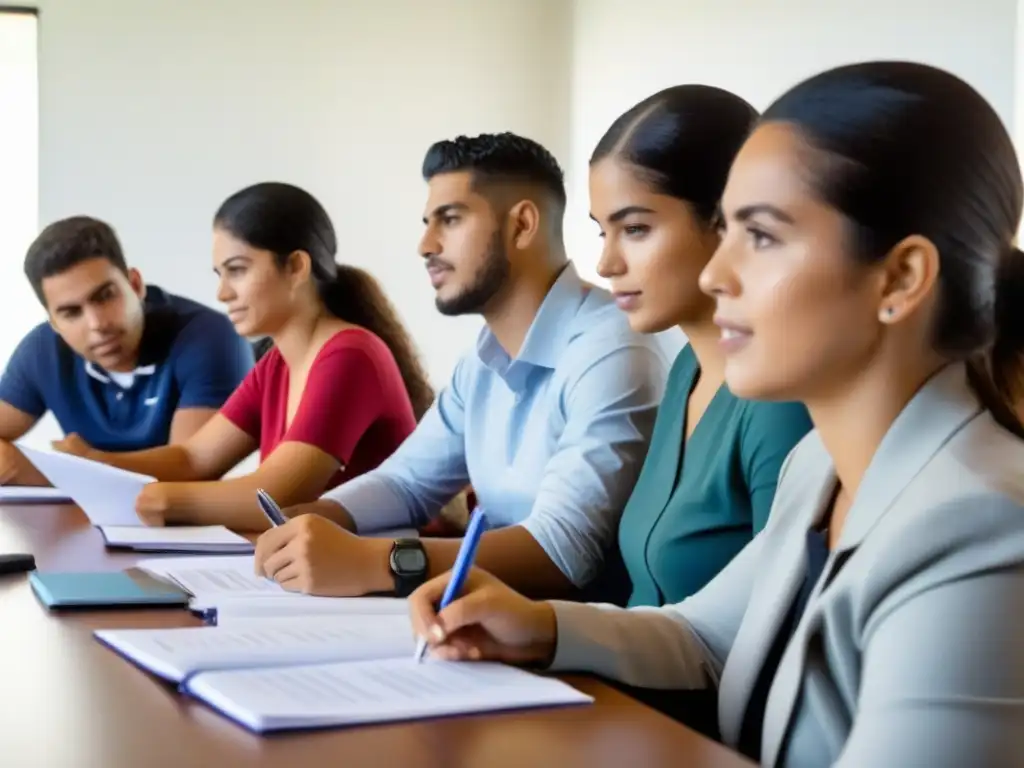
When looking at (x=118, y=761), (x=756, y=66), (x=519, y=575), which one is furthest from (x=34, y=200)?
(x=118, y=761)

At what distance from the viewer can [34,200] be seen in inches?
154

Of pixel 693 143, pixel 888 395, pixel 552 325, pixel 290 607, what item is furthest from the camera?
pixel 552 325

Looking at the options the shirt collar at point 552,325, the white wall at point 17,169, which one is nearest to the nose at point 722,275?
the shirt collar at point 552,325

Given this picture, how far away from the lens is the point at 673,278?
143 centimetres

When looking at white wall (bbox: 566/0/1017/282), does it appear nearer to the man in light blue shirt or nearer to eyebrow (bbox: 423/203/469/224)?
the man in light blue shirt

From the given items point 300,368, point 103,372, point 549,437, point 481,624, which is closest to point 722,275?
point 481,624

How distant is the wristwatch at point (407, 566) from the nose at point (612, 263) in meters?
0.42

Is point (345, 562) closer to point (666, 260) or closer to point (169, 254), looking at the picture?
point (666, 260)

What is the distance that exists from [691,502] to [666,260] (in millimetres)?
304

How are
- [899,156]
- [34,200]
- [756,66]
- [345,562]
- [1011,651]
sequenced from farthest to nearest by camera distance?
1. [34,200]
2. [756,66]
3. [345,562]
4. [899,156]
5. [1011,651]

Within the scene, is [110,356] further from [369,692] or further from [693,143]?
[369,692]

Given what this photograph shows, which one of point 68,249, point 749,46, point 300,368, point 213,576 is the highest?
point 749,46

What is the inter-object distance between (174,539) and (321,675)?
82cm

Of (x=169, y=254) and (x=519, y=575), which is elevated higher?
(x=169, y=254)
